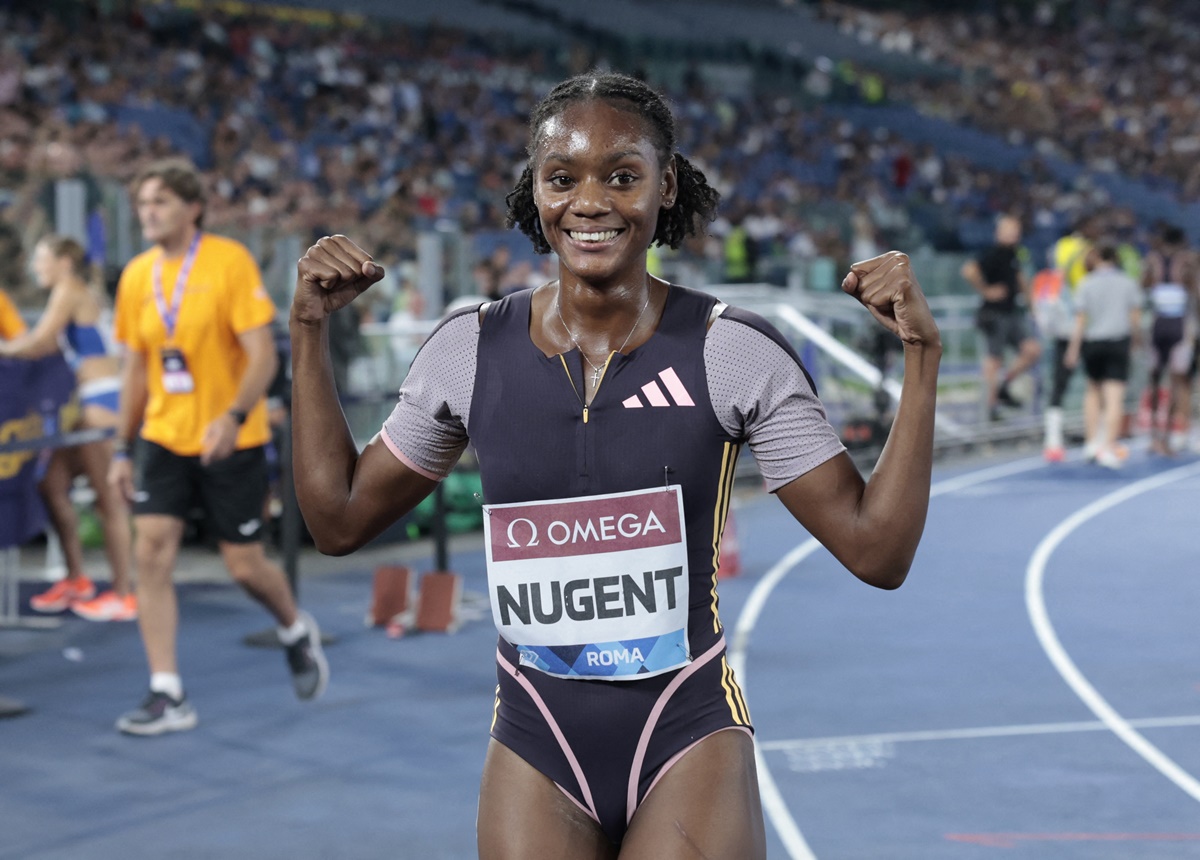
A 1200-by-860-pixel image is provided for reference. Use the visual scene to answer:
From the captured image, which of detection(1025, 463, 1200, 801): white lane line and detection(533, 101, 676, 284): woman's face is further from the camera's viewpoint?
detection(1025, 463, 1200, 801): white lane line

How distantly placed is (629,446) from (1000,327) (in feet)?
43.8

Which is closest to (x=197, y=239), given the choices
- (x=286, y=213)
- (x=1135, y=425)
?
(x=286, y=213)

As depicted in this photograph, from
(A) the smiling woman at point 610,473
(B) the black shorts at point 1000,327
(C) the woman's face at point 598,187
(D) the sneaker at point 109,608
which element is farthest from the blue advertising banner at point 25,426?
(B) the black shorts at point 1000,327

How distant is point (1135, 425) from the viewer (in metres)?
17.6

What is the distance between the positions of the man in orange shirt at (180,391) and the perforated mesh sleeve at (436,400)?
143 inches

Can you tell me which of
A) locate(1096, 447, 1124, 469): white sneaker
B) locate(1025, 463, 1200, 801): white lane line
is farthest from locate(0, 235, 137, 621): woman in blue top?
locate(1096, 447, 1124, 469): white sneaker

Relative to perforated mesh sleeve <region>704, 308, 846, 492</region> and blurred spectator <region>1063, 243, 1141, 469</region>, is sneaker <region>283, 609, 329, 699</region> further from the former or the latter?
blurred spectator <region>1063, 243, 1141, 469</region>

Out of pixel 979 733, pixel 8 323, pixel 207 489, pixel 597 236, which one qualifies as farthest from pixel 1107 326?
pixel 597 236

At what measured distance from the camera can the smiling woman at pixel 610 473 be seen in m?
2.49

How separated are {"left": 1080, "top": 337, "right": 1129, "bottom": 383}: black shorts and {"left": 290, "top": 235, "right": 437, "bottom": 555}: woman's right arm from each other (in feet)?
39.9

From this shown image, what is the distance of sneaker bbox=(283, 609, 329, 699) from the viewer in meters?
6.82

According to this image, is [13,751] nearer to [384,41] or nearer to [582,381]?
[582,381]

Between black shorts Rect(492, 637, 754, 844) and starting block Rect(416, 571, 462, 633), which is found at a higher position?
black shorts Rect(492, 637, 754, 844)

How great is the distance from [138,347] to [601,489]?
425 cm
